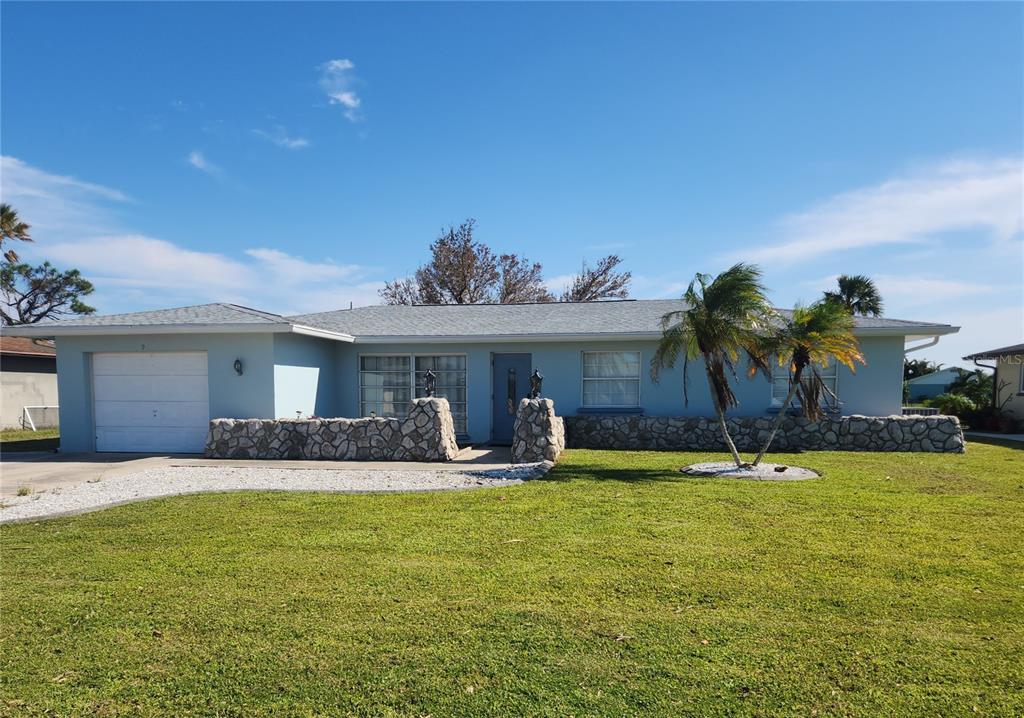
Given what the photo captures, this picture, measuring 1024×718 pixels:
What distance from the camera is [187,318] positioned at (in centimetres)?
1270

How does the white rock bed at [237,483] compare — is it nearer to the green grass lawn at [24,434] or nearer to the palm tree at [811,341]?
the palm tree at [811,341]

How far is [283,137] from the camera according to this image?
576 inches

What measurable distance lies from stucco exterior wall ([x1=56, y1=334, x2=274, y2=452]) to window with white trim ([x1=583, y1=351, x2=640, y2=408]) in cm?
751

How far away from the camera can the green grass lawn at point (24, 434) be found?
55.1ft

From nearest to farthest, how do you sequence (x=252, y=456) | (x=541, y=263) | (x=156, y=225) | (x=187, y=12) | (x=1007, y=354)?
(x=187, y=12), (x=252, y=456), (x=156, y=225), (x=1007, y=354), (x=541, y=263)

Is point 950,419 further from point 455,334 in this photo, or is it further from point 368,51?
point 368,51

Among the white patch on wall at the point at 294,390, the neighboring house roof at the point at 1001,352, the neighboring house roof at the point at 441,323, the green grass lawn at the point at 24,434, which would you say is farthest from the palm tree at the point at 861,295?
the green grass lawn at the point at 24,434

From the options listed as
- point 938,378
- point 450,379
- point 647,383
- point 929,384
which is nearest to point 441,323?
point 450,379

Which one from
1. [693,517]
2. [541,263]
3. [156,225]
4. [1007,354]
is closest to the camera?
[693,517]

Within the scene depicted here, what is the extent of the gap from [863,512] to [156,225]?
62.1ft

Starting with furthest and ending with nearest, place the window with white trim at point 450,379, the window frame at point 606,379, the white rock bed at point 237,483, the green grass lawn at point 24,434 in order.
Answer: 1. the green grass lawn at point 24,434
2. the window with white trim at point 450,379
3. the window frame at point 606,379
4. the white rock bed at point 237,483

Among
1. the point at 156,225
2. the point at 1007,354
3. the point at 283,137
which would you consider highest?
the point at 283,137

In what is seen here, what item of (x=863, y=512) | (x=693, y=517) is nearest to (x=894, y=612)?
(x=693, y=517)

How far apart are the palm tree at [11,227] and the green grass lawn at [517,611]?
21.7 m
